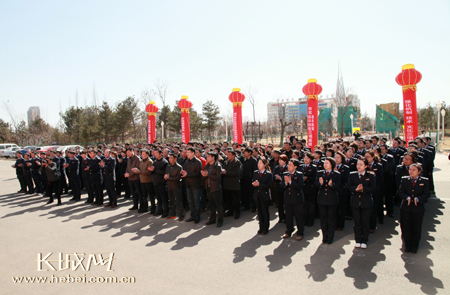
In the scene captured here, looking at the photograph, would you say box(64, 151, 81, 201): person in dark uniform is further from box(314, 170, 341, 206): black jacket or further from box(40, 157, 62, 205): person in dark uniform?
box(314, 170, 341, 206): black jacket

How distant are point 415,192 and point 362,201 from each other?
0.83 metres

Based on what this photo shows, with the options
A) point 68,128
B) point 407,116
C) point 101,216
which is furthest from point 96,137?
point 407,116

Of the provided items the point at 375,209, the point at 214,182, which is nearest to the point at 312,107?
the point at 375,209

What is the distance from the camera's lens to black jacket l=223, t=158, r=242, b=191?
6.85 m

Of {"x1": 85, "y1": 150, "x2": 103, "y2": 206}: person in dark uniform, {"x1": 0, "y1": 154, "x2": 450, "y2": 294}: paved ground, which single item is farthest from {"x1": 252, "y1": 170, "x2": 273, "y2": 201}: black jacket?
{"x1": 85, "y1": 150, "x2": 103, "y2": 206}: person in dark uniform

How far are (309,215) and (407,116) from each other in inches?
410

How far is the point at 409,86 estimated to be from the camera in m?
13.1

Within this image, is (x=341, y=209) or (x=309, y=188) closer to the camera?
(x=341, y=209)

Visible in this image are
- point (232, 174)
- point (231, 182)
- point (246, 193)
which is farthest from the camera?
point (246, 193)

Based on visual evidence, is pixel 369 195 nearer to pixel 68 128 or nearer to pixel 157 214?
pixel 157 214

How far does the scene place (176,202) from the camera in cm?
706

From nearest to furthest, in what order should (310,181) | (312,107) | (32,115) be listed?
(310,181) < (312,107) < (32,115)

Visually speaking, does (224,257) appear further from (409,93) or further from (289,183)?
(409,93)

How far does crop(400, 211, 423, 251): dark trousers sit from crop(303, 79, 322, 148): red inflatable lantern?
1030 cm
